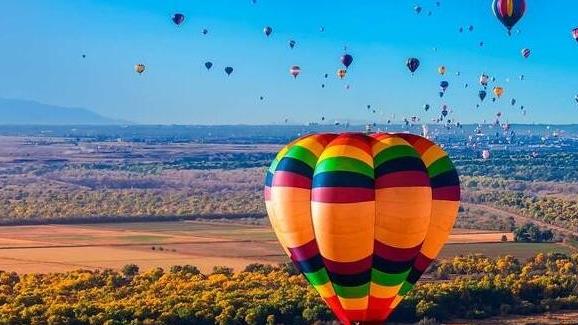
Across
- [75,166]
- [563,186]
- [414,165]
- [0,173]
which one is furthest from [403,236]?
[75,166]

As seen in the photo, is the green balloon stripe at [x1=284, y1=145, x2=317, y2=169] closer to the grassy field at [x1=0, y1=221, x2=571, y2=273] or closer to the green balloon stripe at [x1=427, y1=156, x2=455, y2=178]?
the green balloon stripe at [x1=427, y1=156, x2=455, y2=178]

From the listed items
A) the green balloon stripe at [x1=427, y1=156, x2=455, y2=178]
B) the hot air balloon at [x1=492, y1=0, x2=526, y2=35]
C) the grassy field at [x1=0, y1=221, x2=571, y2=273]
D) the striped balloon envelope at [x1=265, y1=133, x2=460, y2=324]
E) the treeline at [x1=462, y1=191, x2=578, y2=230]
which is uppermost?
the hot air balloon at [x1=492, y1=0, x2=526, y2=35]

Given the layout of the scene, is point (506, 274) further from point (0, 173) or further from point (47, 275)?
point (0, 173)

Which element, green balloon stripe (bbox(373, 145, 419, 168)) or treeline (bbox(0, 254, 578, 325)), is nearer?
green balloon stripe (bbox(373, 145, 419, 168))

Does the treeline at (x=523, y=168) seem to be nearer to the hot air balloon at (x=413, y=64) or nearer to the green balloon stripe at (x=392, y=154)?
the hot air balloon at (x=413, y=64)

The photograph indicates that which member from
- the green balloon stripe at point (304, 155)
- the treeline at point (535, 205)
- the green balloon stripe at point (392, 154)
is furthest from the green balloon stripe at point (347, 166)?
the treeline at point (535, 205)

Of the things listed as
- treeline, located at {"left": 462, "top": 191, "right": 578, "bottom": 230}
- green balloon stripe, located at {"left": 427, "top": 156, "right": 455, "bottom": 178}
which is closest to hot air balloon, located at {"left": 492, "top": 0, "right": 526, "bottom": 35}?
treeline, located at {"left": 462, "top": 191, "right": 578, "bottom": 230}
